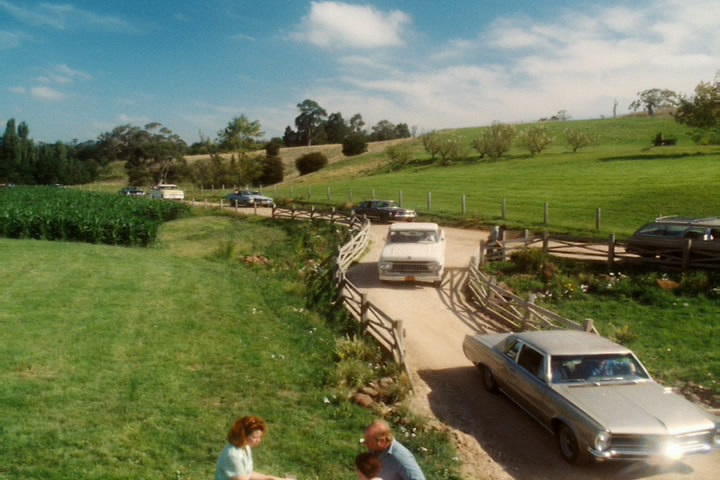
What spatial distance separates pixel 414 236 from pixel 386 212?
1479 cm

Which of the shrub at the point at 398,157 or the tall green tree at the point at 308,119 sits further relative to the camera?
the tall green tree at the point at 308,119

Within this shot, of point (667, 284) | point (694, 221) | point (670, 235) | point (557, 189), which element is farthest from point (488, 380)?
point (557, 189)

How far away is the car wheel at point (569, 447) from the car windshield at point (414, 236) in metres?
11.5

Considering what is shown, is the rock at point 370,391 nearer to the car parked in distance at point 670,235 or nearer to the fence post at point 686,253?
the fence post at point 686,253

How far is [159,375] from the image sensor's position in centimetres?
1078

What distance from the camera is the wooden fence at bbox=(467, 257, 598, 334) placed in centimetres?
1232

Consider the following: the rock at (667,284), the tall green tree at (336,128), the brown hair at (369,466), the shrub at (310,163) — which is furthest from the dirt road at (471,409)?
the tall green tree at (336,128)

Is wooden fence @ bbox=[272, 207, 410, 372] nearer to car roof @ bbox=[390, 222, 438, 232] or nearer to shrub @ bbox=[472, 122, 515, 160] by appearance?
car roof @ bbox=[390, 222, 438, 232]

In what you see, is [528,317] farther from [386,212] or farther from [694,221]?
[386,212]

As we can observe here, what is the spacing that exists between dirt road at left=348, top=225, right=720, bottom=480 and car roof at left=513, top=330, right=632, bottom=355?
1329mm

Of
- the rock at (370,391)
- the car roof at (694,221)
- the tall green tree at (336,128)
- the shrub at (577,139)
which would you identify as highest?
the tall green tree at (336,128)

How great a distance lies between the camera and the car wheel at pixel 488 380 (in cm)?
1025

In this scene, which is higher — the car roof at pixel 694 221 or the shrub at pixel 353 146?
the shrub at pixel 353 146

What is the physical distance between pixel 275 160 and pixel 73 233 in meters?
55.8
